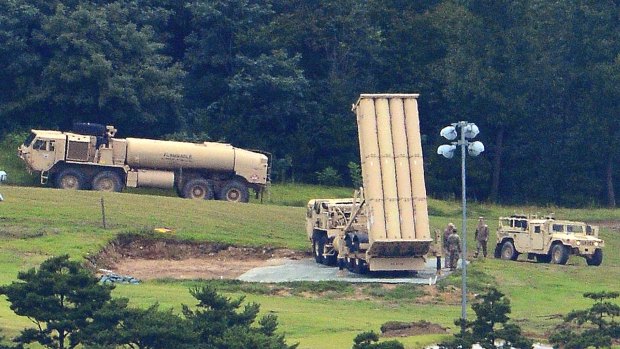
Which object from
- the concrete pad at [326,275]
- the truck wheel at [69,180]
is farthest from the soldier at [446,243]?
the truck wheel at [69,180]

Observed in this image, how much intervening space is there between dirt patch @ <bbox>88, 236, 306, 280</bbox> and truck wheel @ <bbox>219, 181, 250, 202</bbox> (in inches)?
467

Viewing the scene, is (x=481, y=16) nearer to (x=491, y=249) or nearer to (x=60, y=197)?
(x=491, y=249)

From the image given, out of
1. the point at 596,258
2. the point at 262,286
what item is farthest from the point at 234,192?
the point at 262,286

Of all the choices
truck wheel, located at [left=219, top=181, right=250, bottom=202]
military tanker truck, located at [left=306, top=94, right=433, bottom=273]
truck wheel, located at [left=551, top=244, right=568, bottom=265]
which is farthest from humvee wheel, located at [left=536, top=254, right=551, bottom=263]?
truck wheel, located at [left=219, top=181, right=250, bottom=202]

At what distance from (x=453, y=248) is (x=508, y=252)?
293 inches

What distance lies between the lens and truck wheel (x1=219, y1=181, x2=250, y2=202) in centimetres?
6272

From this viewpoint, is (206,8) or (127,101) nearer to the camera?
(127,101)

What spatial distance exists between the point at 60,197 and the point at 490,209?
2349 centimetres

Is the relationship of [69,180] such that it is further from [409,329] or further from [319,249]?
[409,329]

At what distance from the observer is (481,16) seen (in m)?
77.9

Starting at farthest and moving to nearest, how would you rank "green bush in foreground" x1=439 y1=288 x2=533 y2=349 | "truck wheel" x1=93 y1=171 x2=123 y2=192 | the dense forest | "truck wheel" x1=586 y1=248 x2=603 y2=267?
the dense forest, "truck wheel" x1=93 y1=171 x2=123 y2=192, "truck wheel" x1=586 y1=248 x2=603 y2=267, "green bush in foreground" x1=439 y1=288 x2=533 y2=349

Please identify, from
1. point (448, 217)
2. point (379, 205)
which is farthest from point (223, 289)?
point (448, 217)

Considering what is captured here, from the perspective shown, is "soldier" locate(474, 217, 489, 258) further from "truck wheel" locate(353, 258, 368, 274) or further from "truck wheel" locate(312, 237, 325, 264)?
"truck wheel" locate(353, 258, 368, 274)

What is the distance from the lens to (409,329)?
1410 inches
